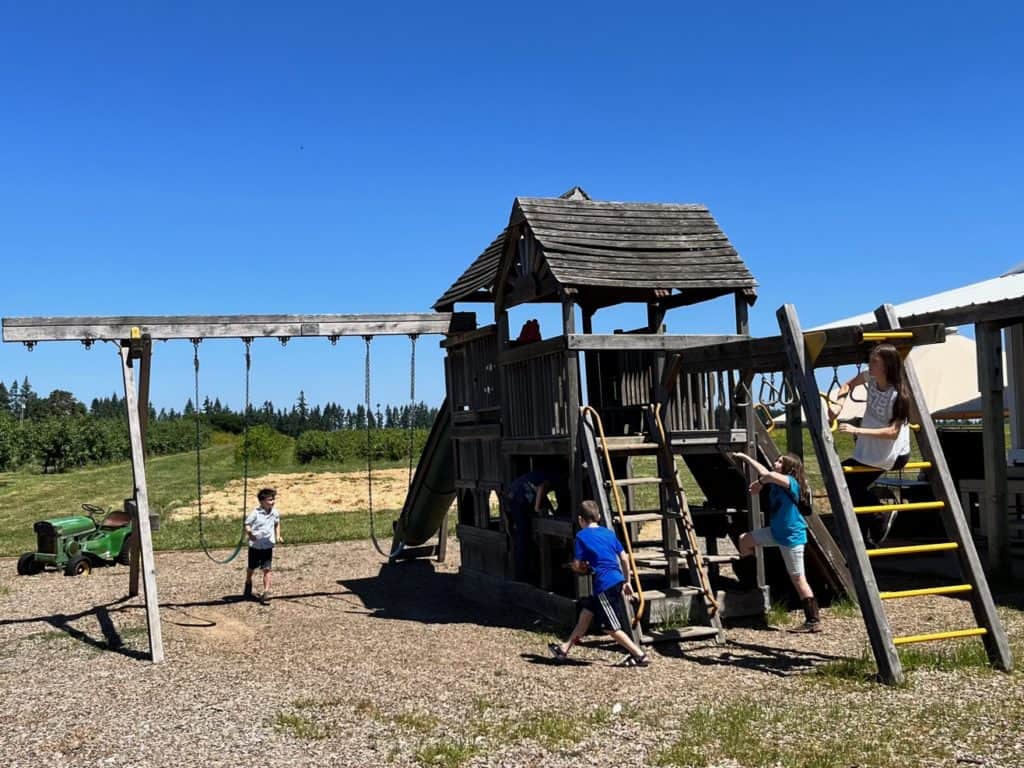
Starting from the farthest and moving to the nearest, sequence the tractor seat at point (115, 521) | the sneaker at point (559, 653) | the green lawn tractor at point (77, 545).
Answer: the tractor seat at point (115, 521) < the green lawn tractor at point (77, 545) < the sneaker at point (559, 653)

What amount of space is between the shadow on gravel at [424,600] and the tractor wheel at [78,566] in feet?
15.0

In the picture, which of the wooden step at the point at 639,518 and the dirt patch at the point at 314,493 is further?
the dirt patch at the point at 314,493

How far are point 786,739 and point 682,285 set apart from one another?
19.2ft

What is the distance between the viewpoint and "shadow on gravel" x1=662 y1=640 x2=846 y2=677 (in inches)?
332

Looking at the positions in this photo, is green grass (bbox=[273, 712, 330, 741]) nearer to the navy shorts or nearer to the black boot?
the black boot

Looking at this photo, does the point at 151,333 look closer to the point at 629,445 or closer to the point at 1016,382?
the point at 629,445

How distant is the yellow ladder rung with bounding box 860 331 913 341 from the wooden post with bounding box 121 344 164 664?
22.8 feet

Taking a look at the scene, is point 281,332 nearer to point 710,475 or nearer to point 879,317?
point 710,475

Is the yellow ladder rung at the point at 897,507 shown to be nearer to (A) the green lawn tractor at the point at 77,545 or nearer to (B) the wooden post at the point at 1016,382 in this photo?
(B) the wooden post at the point at 1016,382

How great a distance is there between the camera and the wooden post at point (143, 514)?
10125 mm

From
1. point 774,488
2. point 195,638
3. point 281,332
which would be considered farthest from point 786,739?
point 281,332

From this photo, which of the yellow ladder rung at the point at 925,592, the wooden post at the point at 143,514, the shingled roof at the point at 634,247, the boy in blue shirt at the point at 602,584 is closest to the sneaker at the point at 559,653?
the boy in blue shirt at the point at 602,584

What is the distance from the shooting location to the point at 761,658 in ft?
29.2

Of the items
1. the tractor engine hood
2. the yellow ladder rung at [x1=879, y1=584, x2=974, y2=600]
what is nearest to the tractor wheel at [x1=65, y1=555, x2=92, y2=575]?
the tractor engine hood
